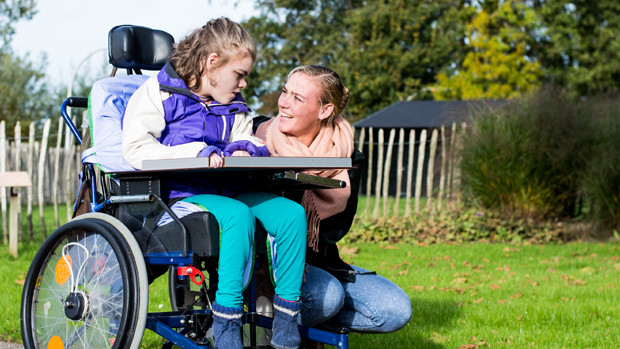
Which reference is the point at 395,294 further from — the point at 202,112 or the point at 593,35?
the point at 593,35

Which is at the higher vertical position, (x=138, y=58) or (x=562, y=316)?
(x=138, y=58)

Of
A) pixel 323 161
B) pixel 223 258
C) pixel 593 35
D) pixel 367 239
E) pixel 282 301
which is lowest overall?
Result: pixel 367 239

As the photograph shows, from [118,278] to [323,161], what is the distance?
0.86 m

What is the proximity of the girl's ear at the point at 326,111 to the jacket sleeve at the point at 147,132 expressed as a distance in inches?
23.8

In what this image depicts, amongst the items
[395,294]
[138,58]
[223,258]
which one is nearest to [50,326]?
[223,258]

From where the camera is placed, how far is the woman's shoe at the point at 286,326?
7.25ft

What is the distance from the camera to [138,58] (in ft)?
9.55

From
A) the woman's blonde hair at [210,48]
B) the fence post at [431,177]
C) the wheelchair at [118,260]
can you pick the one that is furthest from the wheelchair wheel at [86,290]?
the fence post at [431,177]

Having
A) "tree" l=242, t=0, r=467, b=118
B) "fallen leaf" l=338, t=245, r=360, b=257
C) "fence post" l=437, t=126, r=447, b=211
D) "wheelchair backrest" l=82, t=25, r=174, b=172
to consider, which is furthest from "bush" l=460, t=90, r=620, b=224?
"tree" l=242, t=0, r=467, b=118

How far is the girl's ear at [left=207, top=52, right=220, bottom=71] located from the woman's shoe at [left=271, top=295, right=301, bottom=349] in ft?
3.13

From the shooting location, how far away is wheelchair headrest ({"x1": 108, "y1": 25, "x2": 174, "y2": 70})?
A: 9.33ft

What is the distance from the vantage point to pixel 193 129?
246cm

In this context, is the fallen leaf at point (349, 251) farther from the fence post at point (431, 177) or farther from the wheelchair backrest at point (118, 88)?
the wheelchair backrest at point (118, 88)

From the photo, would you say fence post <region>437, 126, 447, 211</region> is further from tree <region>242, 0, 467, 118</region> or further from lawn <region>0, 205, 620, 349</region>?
tree <region>242, 0, 467, 118</region>
